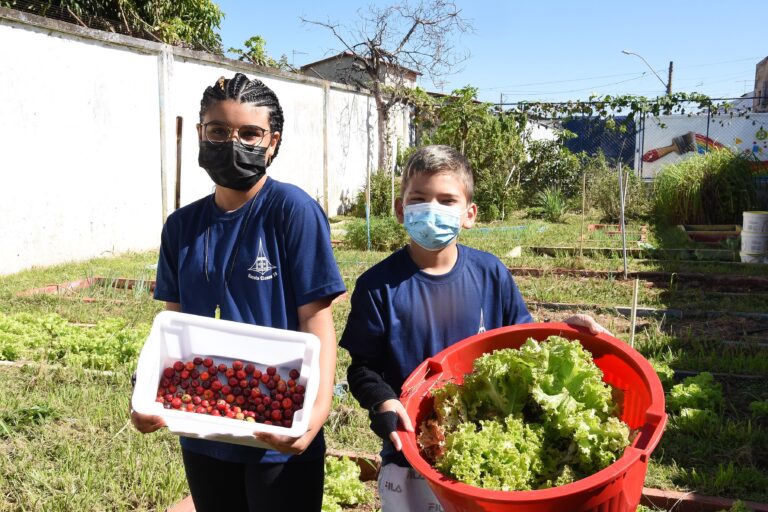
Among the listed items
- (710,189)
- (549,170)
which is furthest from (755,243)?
(549,170)

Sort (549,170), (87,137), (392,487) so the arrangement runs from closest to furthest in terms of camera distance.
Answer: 1. (392,487)
2. (87,137)
3. (549,170)

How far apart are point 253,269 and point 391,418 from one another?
57cm

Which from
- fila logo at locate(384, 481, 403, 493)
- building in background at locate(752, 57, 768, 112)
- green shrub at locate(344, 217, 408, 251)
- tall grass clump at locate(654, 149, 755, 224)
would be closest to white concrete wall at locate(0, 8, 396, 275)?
green shrub at locate(344, 217, 408, 251)

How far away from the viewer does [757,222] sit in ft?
32.7

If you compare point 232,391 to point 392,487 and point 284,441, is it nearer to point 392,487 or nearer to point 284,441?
point 284,441

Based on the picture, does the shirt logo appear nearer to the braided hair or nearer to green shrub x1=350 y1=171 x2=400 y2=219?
the braided hair

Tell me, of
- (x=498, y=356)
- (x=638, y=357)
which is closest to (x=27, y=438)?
(x=498, y=356)

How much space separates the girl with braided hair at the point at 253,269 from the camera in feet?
6.39

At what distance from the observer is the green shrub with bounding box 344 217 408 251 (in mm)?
11547

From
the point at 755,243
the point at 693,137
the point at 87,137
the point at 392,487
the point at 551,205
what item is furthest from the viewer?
the point at 693,137

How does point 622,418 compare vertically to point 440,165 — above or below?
below

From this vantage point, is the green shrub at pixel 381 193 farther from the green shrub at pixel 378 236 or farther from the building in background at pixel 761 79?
the building in background at pixel 761 79

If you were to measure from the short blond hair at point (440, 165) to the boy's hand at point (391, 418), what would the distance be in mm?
775

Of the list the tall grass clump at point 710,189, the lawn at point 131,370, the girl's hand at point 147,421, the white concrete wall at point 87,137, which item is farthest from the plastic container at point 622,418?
the tall grass clump at point 710,189
